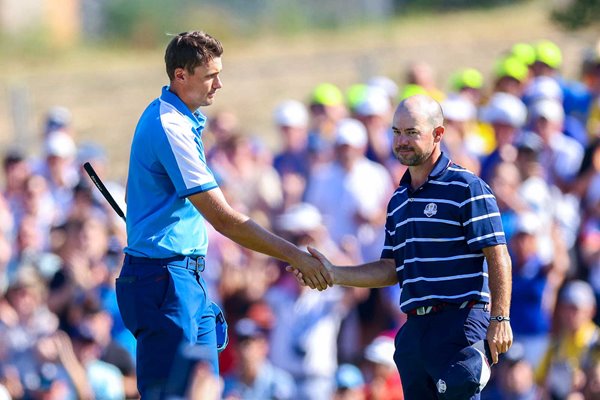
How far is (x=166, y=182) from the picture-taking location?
21.4 feet

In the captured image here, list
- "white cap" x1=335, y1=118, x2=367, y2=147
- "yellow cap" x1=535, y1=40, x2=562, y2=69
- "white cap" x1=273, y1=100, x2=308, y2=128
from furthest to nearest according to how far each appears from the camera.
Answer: "white cap" x1=273, y1=100, x2=308, y2=128 < "yellow cap" x1=535, y1=40, x2=562, y2=69 < "white cap" x1=335, y1=118, x2=367, y2=147

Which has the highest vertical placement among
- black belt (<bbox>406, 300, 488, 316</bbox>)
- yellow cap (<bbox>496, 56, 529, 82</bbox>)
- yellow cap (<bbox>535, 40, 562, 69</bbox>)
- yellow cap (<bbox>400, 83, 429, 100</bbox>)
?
yellow cap (<bbox>535, 40, 562, 69</bbox>)

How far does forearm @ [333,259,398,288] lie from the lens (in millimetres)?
6965

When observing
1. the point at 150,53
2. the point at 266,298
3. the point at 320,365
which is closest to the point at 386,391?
the point at 320,365

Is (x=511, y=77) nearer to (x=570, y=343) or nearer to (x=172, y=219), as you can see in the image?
(x=570, y=343)

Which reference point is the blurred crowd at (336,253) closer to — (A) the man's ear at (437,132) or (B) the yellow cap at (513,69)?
(B) the yellow cap at (513,69)

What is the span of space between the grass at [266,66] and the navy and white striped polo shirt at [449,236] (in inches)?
370

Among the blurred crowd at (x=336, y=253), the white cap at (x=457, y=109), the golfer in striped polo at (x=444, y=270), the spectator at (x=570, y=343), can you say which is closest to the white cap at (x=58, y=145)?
the blurred crowd at (x=336, y=253)

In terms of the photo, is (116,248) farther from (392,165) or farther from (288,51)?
(288,51)

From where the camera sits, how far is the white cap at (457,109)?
38.1ft

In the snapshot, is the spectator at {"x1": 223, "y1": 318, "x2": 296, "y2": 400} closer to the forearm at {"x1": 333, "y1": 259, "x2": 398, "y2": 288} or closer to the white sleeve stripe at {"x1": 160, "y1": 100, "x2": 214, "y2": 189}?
the forearm at {"x1": 333, "y1": 259, "x2": 398, "y2": 288}

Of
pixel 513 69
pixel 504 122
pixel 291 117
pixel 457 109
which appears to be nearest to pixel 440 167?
pixel 504 122

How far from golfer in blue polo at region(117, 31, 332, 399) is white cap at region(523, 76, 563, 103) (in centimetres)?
562

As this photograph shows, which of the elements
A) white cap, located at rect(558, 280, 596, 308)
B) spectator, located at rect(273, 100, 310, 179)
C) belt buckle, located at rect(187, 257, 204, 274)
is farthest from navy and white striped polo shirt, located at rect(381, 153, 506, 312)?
spectator, located at rect(273, 100, 310, 179)
